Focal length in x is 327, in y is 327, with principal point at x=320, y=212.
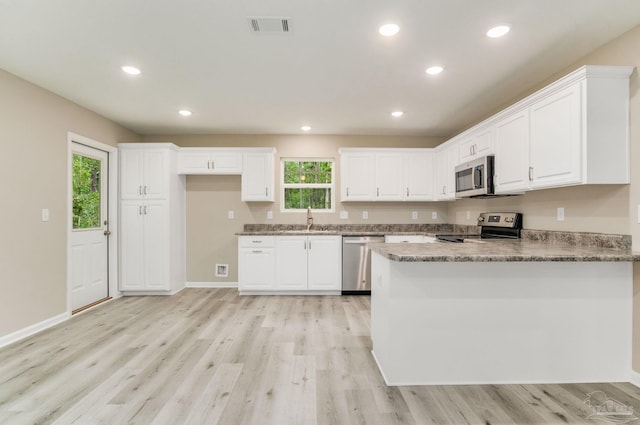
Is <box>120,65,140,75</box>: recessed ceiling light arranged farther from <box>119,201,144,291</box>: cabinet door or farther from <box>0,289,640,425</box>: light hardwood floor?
<box>0,289,640,425</box>: light hardwood floor

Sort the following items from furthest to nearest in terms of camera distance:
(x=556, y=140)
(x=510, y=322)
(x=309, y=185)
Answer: (x=309, y=185) → (x=556, y=140) → (x=510, y=322)

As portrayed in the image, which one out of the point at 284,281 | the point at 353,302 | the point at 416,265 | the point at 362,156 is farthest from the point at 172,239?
the point at 416,265

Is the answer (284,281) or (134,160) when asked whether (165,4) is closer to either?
(134,160)

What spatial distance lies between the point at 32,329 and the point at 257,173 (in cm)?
304

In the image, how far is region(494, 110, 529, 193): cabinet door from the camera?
2.78m

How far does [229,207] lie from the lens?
5.15 meters

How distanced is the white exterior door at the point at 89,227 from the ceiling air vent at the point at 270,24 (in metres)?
2.88

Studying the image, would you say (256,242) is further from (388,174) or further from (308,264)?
(388,174)

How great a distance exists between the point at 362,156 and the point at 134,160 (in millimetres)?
3252

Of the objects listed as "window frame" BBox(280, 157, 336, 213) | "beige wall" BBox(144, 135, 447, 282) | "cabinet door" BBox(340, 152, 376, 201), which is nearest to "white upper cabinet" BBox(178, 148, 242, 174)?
"beige wall" BBox(144, 135, 447, 282)

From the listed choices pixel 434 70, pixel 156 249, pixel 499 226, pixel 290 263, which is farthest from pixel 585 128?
pixel 156 249

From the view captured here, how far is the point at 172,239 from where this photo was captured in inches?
184

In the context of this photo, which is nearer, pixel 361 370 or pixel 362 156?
pixel 361 370

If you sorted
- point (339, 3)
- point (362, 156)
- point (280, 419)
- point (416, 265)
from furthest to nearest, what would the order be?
point (362, 156) → point (416, 265) → point (339, 3) → point (280, 419)
